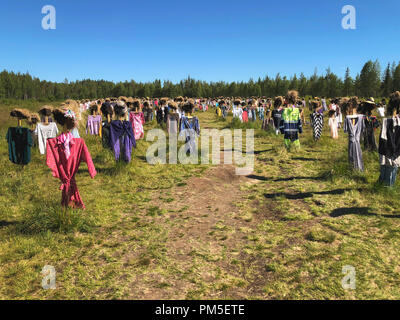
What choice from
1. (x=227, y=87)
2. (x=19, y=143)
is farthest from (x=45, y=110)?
(x=227, y=87)

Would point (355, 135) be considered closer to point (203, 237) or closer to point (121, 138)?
point (203, 237)

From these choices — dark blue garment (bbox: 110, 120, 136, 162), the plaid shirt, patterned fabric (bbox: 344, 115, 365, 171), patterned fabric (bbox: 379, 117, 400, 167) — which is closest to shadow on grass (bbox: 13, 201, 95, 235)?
dark blue garment (bbox: 110, 120, 136, 162)

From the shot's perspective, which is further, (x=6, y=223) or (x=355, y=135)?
(x=355, y=135)

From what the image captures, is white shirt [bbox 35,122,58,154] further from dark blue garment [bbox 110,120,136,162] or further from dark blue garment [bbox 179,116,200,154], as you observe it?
dark blue garment [bbox 179,116,200,154]

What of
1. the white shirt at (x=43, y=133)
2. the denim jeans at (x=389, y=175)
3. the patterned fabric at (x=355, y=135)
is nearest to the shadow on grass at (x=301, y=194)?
the denim jeans at (x=389, y=175)

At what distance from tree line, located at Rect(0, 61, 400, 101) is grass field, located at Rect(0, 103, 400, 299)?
63585mm

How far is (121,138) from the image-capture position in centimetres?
812

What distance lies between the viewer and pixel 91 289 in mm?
3188

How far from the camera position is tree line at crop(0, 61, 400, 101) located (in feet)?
195

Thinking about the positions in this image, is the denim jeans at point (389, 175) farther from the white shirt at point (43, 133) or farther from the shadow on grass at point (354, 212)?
the white shirt at point (43, 133)

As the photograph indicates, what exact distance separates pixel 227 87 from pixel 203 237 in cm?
9235

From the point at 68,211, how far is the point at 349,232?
486 cm
